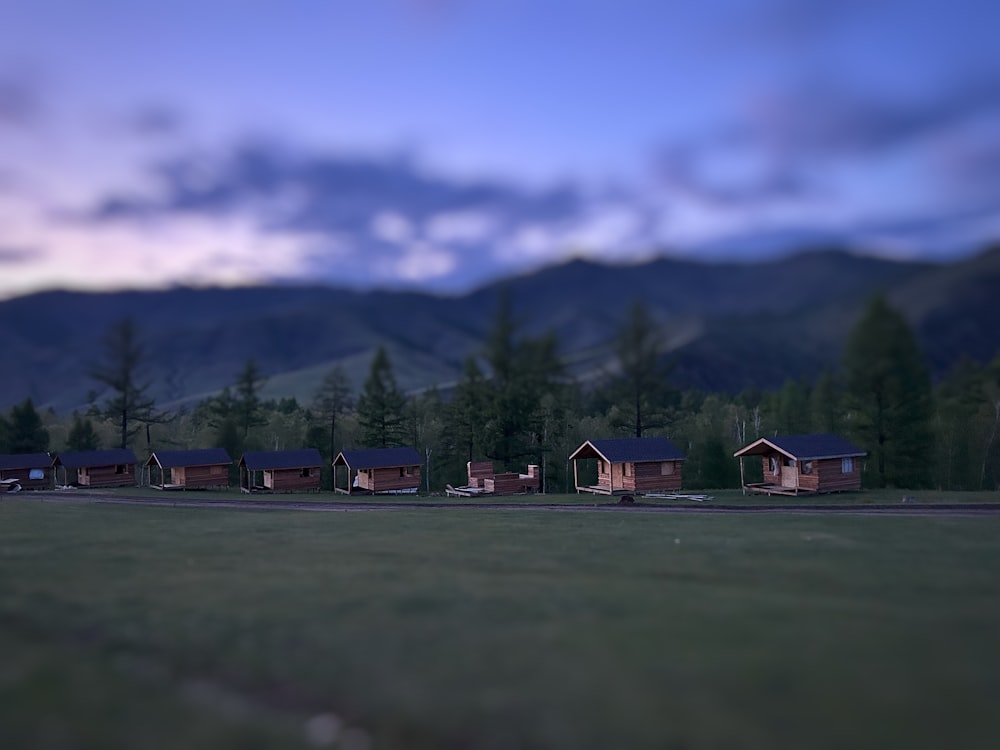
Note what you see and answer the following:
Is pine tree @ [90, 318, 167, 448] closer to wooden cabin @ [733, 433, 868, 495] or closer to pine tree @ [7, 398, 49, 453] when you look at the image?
pine tree @ [7, 398, 49, 453]

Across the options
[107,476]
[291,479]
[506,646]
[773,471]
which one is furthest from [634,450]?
[107,476]

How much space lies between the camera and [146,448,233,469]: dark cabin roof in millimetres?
67562

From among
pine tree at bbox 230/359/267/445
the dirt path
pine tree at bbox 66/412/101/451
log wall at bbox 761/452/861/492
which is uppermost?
pine tree at bbox 230/359/267/445

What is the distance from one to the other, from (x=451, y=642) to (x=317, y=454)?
5602 centimetres

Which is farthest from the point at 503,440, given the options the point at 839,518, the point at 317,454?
the point at 839,518

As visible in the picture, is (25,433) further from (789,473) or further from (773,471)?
(789,473)

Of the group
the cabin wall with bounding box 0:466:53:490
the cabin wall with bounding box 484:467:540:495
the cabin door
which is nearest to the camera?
the cabin door

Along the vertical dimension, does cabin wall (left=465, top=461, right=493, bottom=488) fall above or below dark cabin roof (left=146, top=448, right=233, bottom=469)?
below

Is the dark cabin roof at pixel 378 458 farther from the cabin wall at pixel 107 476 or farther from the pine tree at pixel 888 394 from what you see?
the pine tree at pixel 888 394

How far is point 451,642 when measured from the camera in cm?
1547

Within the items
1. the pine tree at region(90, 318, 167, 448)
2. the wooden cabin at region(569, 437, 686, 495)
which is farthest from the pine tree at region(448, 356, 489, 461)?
the pine tree at region(90, 318, 167, 448)

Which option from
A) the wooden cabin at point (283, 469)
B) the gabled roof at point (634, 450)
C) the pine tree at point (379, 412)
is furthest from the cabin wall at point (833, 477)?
the wooden cabin at point (283, 469)

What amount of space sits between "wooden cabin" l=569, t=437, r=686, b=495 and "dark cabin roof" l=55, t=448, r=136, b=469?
5003 centimetres

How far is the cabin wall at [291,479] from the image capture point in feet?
218
